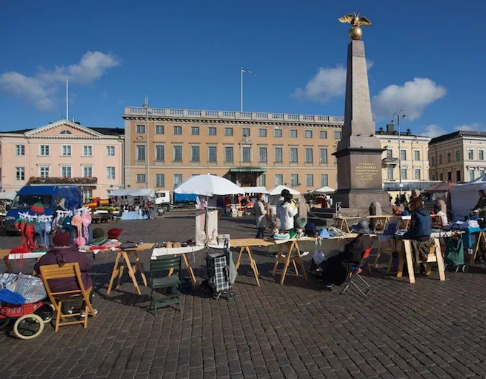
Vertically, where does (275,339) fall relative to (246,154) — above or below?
below

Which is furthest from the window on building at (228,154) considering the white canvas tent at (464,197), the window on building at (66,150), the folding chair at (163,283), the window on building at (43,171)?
the folding chair at (163,283)

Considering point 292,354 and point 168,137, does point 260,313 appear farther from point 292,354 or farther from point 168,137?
point 168,137

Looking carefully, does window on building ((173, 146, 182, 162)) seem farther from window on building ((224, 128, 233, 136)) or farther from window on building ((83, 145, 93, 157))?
window on building ((83, 145, 93, 157))

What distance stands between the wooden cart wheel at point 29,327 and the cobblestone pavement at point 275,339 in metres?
0.09

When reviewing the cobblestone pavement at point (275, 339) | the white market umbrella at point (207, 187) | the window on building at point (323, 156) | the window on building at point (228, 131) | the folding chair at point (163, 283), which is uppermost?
the window on building at point (228, 131)

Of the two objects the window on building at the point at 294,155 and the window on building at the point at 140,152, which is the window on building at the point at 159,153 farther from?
the window on building at the point at 294,155

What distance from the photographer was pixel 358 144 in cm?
1354

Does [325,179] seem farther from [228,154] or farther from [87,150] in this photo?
[87,150]

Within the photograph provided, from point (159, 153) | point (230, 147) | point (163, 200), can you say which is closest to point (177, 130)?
point (159, 153)

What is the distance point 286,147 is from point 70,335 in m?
47.2

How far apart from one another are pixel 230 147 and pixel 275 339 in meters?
45.2

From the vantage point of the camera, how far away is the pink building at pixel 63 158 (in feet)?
144

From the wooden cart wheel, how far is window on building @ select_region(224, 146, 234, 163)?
44166 millimetres

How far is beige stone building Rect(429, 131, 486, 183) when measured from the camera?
5619 cm
